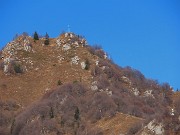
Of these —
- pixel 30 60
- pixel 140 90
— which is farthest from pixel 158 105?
pixel 30 60

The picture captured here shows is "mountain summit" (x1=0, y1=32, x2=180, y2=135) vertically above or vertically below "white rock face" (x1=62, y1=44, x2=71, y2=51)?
below

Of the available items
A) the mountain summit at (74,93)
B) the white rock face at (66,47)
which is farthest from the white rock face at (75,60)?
the white rock face at (66,47)

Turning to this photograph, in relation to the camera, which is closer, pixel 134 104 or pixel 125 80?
pixel 134 104

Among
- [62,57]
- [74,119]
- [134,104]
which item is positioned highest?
[62,57]

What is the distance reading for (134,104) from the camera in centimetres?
14438

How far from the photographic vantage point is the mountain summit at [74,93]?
11601 centimetres

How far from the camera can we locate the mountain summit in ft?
381

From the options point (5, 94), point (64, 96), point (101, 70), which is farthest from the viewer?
point (101, 70)

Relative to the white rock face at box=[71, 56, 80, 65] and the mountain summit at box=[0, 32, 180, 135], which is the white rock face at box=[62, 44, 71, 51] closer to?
the mountain summit at box=[0, 32, 180, 135]

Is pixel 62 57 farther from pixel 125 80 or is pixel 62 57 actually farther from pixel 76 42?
pixel 125 80

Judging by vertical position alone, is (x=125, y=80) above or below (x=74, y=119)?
above

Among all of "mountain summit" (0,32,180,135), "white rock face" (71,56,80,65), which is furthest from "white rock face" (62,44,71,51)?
"white rock face" (71,56,80,65)

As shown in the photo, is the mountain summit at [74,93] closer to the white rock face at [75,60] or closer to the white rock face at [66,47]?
the white rock face at [75,60]

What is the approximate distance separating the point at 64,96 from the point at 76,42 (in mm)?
36648
